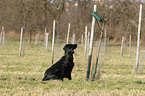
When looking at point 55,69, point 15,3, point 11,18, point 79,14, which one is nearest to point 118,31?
point 79,14

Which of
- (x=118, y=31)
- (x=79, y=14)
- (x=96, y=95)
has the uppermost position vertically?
(x=79, y=14)

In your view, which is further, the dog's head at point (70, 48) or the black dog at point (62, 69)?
the dog's head at point (70, 48)

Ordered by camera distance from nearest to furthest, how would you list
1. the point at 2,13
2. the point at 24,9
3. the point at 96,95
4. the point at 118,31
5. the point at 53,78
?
the point at 96,95 < the point at 53,78 < the point at 118,31 < the point at 24,9 < the point at 2,13

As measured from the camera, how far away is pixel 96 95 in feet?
20.1

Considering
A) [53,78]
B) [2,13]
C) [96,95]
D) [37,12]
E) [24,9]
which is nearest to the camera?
[96,95]

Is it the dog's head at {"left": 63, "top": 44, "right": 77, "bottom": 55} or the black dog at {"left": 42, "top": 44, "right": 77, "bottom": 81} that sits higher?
the dog's head at {"left": 63, "top": 44, "right": 77, "bottom": 55}

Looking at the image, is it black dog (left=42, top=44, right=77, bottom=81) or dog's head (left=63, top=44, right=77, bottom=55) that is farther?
dog's head (left=63, top=44, right=77, bottom=55)

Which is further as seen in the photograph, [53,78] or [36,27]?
[36,27]

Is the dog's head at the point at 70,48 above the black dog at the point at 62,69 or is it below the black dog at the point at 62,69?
above

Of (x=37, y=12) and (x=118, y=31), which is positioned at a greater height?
(x=37, y=12)

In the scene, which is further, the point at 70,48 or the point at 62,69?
the point at 70,48

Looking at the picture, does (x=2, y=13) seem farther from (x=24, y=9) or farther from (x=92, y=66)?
(x=92, y=66)

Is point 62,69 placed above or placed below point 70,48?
below

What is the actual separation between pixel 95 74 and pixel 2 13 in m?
43.9
